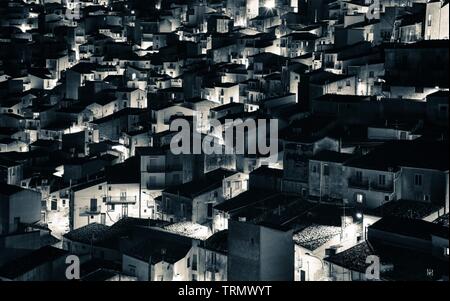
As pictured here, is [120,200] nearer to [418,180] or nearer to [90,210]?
[90,210]

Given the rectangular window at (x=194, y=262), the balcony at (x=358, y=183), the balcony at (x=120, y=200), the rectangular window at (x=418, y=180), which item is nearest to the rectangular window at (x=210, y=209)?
the balcony at (x=120, y=200)

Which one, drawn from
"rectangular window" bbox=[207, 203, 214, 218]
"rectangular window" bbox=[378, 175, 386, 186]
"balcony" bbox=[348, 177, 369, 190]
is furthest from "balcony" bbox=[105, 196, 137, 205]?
"rectangular window" bbox=[378, 175, 386, 186]

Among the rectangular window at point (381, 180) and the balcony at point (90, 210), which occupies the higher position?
the rectangular window at point (381, 180)

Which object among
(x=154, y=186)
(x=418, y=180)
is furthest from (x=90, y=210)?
(x=418, y=180)

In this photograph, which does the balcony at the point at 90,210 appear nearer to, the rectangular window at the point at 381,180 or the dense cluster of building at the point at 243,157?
the dense cluster of building at the point at 243,157
